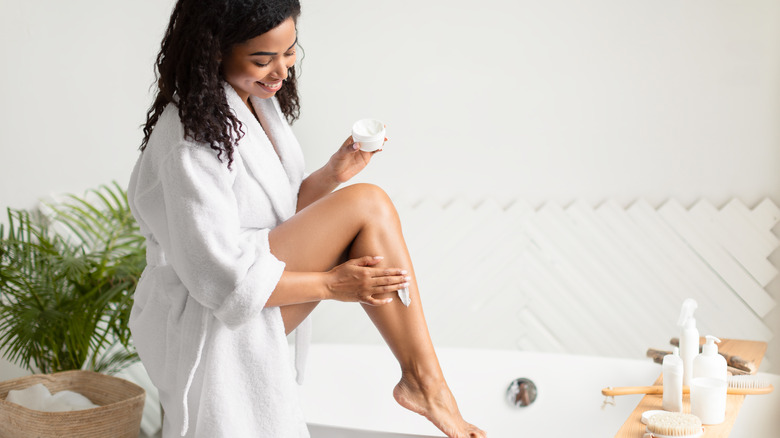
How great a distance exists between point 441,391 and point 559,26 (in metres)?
1.96

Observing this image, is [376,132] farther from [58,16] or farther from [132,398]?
Result: [58,16]

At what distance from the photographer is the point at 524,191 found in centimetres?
329

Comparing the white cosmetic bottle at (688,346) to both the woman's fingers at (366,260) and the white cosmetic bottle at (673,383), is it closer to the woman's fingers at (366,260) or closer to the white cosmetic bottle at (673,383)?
the white cosmetic bottle at (673,383)

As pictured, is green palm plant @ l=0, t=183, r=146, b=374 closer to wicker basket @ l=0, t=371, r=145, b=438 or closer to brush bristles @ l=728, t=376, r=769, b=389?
wicker basket @ l=0, t=371, r=145, b=438

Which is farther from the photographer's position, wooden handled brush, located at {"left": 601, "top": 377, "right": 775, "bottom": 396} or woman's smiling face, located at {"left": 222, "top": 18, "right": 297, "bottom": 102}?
wooden handled brush, located at {"left": 601, "top": 377, "right": 775, "bottom": 396}

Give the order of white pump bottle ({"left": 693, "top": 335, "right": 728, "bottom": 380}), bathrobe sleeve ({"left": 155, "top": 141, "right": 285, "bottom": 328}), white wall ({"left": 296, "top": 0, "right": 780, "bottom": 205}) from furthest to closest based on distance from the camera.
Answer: white wall ({"left": 296, "top": 0, "right": 780, "bottom": 205}) → white pump bottle ({"left": 693, "top": 335, "right": 728, "bottom": 380}) → bathrobe sleeve ({"left": 155, "top": 141, "right": 285, "bottom": 328})

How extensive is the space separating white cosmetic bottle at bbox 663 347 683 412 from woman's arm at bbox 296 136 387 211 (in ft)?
2.75

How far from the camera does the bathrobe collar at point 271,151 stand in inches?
64.9

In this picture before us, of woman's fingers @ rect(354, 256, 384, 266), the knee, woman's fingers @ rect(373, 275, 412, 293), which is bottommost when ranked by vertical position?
woman's fingers @ rect(373, 275, 412, 293)

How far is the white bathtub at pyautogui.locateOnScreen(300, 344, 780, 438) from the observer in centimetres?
243

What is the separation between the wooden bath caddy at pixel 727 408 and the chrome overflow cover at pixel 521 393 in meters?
0.56

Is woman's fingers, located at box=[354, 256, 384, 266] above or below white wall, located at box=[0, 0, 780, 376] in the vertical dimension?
below

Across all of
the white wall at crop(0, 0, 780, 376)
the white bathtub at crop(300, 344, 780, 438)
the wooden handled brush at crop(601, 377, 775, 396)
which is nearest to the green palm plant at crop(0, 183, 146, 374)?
the white wall at crop(0, 0, 780, 376)

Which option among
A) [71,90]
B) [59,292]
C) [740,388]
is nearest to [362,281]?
[740,388]
